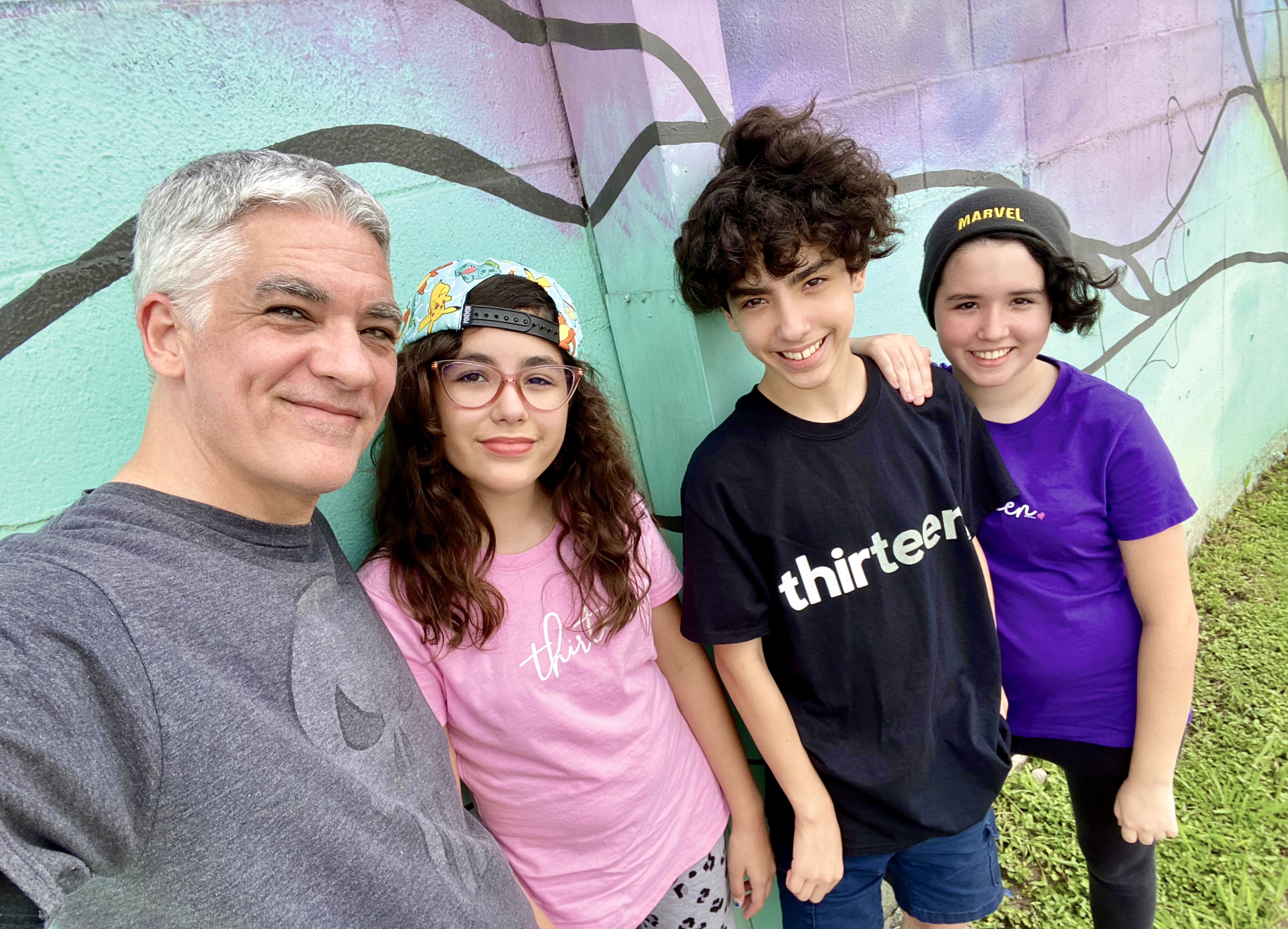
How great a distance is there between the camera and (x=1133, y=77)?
320cm

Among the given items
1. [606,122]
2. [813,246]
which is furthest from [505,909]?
[606,122]

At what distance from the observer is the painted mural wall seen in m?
1.12

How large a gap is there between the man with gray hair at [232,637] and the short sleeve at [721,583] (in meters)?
0.57

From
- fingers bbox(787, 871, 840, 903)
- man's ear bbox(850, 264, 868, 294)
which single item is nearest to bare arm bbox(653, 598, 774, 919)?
fingers bbox(787, 871, 840, 903)

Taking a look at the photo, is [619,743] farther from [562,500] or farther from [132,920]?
[132,920]

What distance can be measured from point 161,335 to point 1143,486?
1828 mm

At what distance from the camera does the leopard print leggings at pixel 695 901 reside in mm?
1540

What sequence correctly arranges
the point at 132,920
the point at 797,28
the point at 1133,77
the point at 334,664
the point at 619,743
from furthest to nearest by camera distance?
the point at 1133,77
the point at 797,28
the point at 619,743
the point at 334,664
the point at 132,920

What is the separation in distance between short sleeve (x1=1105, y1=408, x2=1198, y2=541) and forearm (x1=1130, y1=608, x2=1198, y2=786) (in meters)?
0.24

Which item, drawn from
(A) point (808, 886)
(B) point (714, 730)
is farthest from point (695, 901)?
(B) point (714, 730)

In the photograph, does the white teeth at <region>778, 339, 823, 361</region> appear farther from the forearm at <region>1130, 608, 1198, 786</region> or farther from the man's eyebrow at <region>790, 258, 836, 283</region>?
the forearm at <region>1130, 608, 1198, 786</region>

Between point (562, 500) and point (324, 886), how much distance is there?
776mm

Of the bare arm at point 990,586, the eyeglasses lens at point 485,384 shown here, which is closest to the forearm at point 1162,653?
the bare arm at point 990,586

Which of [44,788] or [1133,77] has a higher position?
[1133,77]
